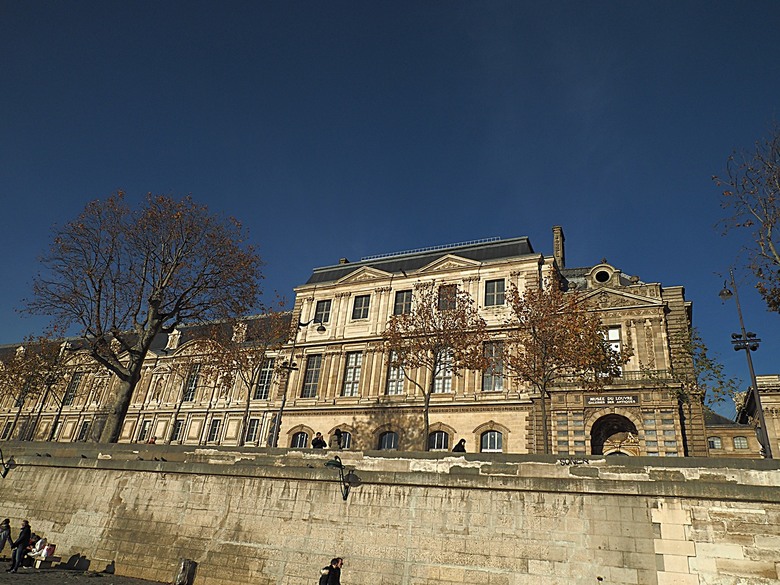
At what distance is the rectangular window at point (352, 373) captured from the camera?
112 ft

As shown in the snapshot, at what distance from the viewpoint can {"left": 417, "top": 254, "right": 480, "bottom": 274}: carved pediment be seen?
34.3 metres

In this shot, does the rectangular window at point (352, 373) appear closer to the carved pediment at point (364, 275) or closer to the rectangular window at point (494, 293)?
the carved pediment at point (364, 275)

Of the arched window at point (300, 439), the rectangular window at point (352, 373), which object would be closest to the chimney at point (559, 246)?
the rectangular window at point (352, 373)

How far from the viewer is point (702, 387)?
25062mm

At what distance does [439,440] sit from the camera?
30297mm

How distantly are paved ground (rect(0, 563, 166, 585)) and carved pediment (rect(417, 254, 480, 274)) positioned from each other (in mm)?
23992

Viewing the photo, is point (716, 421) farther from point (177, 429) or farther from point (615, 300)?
point (177, 429)

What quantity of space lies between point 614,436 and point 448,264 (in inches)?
561

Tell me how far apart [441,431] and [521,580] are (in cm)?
1716

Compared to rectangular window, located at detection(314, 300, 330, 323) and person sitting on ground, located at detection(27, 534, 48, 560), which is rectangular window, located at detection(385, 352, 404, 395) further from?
person sitting on ground, located at detection(27, 534, 48, 560)

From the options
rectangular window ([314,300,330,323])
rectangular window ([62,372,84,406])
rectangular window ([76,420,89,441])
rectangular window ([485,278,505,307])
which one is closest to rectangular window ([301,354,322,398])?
rectangular window ([314,300,330,323])

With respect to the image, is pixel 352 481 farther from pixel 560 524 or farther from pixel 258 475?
pixel 560 524

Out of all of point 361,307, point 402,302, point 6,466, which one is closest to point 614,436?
point 402,302

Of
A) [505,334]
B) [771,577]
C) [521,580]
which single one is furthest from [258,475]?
[505,334]
